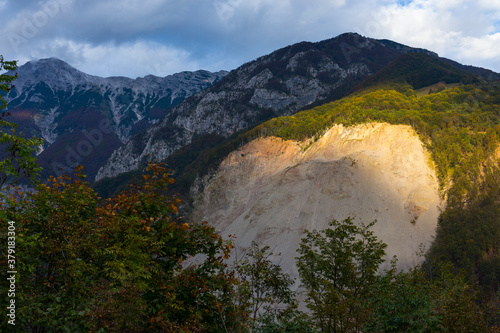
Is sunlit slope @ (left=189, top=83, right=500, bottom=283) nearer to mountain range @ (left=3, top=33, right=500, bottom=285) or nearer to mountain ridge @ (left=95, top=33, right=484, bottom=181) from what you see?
mountain range @ (left=3, top=33, right=500, bottom=285)

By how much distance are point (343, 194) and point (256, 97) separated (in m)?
120

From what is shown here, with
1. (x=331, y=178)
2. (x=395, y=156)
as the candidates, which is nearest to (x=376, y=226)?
(x=331, y=178)

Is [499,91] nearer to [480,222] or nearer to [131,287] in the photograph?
[480,222]

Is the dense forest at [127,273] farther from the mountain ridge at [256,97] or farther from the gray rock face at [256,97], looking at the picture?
the mountain ridge at [256,97]

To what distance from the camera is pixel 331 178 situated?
57.7 m

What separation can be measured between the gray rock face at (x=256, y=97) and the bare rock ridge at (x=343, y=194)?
85.4 meters

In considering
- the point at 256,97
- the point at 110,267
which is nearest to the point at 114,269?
the point at 110,267

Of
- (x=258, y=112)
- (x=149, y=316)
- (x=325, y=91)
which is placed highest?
(x=325, y=91)

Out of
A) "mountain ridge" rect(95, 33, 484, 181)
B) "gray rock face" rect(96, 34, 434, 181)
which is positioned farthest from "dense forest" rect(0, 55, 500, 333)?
"mountain ridge" rect(95, 33, 484, 181)

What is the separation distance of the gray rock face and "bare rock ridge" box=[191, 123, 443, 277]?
280 ft

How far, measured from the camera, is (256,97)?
549ft

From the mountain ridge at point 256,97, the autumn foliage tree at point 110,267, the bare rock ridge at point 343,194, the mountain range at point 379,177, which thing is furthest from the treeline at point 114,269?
the mountain ridge at point 256,97

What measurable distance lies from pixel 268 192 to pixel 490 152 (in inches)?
1572

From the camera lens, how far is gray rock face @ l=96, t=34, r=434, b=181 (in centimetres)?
→ 16162
